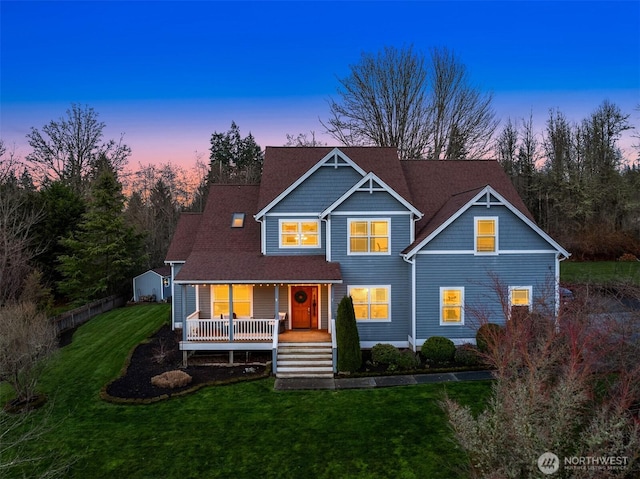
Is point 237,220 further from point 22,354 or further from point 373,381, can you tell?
point 373,381

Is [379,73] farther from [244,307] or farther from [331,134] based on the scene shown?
[244,307]

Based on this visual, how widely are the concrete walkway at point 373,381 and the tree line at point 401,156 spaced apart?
1826cm

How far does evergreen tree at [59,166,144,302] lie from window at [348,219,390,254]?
20022mm

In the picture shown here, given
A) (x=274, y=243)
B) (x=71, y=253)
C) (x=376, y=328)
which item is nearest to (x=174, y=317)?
(x=274, y=243)

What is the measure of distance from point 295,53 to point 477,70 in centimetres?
1421

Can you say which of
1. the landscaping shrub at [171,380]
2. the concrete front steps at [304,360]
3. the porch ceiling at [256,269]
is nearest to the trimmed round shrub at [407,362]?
the concrete front steps at [304,360]

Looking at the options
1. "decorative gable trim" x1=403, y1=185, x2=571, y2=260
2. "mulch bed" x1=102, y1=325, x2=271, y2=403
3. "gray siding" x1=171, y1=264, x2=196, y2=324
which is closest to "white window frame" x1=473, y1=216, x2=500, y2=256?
"decorative gable trim" x1=403, y1=185, x2=571, y2=260

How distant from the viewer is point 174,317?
19.2 metres

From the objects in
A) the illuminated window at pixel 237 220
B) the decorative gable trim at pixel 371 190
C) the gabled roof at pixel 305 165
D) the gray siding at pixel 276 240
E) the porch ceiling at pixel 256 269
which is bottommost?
the porch ceiling at pixel 256 269

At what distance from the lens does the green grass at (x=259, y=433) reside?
839 cm

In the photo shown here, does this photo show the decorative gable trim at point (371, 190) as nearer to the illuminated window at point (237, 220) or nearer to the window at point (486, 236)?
the window at point (486, 236)

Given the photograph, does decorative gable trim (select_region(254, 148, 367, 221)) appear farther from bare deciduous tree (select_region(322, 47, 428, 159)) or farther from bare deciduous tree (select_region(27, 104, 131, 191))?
bare deciduous tree (select_region(27, 104, 131, 191))

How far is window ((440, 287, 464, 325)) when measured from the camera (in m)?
15.2

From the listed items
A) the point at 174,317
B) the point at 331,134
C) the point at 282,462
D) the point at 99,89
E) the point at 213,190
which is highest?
the point at 99,89
